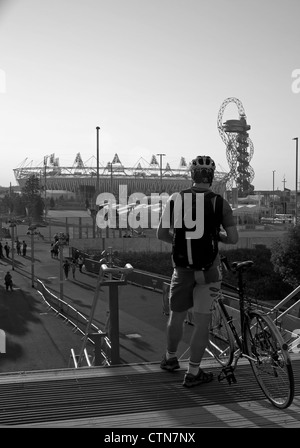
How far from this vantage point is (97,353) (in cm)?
838

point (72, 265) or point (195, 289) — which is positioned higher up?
point (195, 289)

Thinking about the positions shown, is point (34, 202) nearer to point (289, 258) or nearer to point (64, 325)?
point (289, 258)

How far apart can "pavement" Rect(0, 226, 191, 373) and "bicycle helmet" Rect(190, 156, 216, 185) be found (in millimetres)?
5163

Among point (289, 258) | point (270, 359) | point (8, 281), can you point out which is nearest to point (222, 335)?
point (270, 359)

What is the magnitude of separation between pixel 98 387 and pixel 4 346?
33.5ft

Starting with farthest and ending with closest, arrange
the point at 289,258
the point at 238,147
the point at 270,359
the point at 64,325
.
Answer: the point at 238,147, the point at 289,258, the point at 64,325, the point at 270,359

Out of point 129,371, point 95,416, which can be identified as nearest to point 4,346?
point 129,371

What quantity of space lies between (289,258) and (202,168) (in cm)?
2182

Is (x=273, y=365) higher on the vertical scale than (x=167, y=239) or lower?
lower

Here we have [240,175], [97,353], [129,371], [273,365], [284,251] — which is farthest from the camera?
[240,175]

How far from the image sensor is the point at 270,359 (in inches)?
157

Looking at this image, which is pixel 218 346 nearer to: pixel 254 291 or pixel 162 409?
pixel 162 409

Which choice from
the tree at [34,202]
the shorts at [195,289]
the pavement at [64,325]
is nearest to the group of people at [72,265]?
the pavement at [64,325]

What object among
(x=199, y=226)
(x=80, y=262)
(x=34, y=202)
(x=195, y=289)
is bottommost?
(x=80, y=262)
